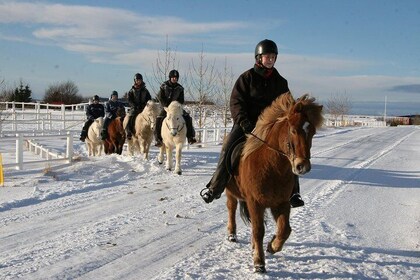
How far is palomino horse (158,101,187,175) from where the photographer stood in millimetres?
12586

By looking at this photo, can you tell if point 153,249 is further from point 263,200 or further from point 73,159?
point 73,159

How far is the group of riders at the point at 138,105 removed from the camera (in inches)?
530

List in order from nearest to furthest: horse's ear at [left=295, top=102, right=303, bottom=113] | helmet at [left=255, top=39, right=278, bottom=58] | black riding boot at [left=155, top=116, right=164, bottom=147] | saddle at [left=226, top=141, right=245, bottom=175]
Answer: horse's ear at [left=295, top=102, right=303, bottom=113] < saddle at [left=226, top=141, right=245, bottom=175] < helmet at [left=255, top=39, right=278, bottom=58] < black riding boot at [left=155, top=116, right=164, bottom=147]

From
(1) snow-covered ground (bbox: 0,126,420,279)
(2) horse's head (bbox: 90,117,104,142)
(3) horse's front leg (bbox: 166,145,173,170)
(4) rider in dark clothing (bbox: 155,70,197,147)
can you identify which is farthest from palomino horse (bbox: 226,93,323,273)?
(2) horse's head (bbox: 90,117,104,142)

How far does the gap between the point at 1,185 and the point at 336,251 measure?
7.86 metres

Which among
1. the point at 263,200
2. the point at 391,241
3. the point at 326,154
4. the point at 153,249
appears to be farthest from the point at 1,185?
the point at 326,154

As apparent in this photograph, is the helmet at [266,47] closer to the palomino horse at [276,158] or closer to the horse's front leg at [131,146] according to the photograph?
the palomino horse at [276,158]

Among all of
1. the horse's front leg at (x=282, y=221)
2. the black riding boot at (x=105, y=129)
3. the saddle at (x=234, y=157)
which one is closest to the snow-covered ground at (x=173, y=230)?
the horse's front leg at (x=282, y=221)

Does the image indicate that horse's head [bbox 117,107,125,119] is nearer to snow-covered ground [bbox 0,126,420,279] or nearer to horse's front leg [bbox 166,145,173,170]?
horse's front leg [bbox 166,145,173,170]

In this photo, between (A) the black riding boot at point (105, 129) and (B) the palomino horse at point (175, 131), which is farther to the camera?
(A) the black riding boot at point (105, 129)

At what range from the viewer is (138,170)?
41.0ft

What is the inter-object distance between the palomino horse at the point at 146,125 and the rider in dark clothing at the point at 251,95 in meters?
8.64

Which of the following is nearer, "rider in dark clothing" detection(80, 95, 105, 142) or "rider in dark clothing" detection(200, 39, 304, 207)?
"rider in dark clothing" detection(200, 39, 304, 207)

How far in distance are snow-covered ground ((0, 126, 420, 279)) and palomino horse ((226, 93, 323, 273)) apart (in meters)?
0.63
